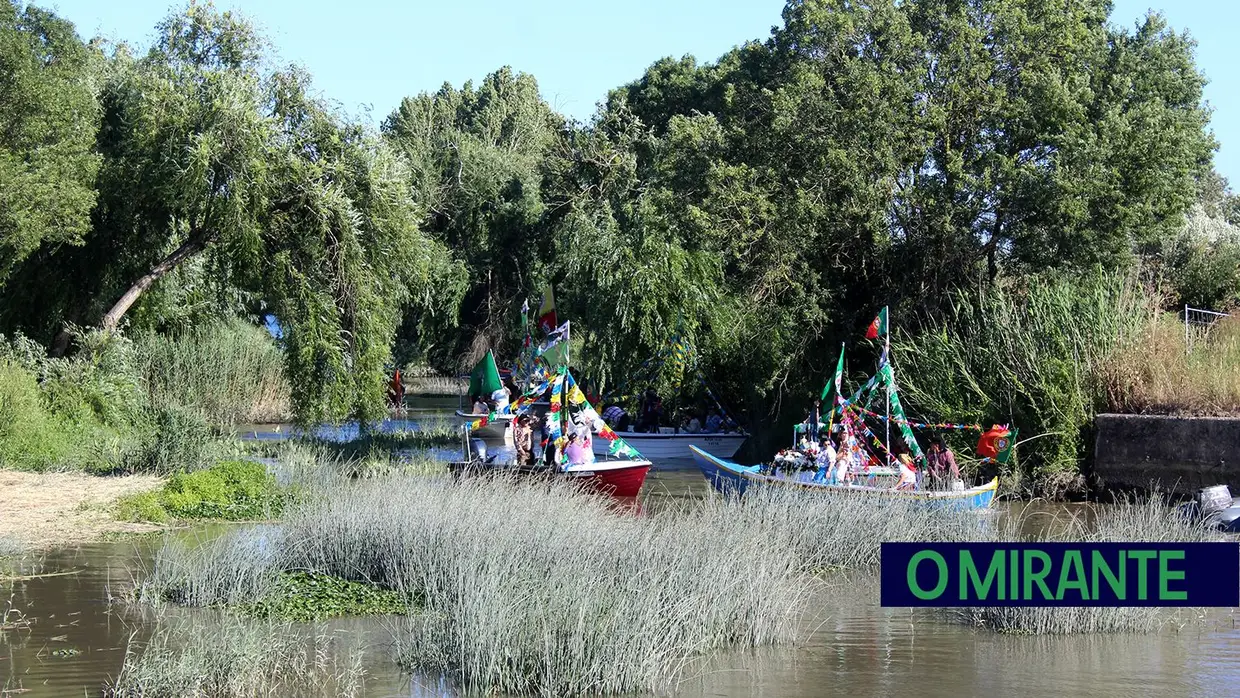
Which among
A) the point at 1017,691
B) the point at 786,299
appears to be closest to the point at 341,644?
the point at 1017,691

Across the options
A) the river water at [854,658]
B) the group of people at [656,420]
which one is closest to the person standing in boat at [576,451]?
the river water at [854,658]

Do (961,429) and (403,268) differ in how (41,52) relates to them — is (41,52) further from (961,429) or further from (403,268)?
(961,429)

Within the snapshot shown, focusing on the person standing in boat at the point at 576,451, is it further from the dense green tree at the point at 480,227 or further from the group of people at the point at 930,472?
the dense green tree at the point at 480,227

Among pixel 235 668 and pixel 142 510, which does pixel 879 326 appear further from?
pixel 235 668

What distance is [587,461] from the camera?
64.2 ft

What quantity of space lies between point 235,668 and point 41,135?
14.6 meters

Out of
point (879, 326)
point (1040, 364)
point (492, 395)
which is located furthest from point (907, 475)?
point (492, 395)

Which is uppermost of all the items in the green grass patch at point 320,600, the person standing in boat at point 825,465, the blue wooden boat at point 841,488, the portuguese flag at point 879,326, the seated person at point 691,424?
the portuguese flag at point 879,326

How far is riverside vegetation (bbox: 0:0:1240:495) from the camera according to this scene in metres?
21.4

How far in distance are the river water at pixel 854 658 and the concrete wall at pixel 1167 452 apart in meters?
8.54

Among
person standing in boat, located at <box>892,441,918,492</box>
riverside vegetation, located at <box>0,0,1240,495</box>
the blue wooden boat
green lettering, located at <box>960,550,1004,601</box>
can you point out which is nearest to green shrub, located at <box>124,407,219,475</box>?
riverside vegetation, located at <box>0,0,1240,495</box>

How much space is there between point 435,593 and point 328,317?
12.6 metres

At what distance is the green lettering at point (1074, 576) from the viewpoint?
10.6 m

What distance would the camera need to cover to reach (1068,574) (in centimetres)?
1112
